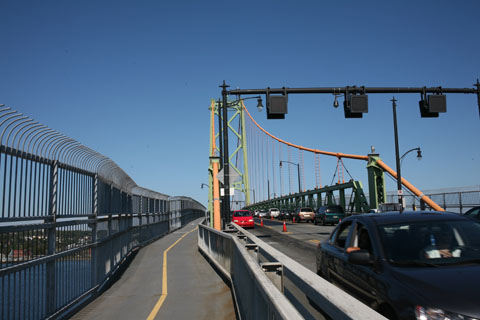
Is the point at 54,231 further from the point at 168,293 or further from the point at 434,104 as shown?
the point at 434,104

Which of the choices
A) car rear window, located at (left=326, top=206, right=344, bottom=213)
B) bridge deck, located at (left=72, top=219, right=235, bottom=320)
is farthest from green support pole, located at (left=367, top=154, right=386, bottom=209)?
bridge deck, located at (left=72, top=219, right=235, bottom=320)

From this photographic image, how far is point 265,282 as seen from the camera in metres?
3.93

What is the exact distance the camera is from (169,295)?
31.2 feet

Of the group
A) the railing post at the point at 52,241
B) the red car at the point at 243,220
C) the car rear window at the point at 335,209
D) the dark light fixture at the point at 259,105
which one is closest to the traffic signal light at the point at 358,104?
the dark light fixture at the point at 259,105

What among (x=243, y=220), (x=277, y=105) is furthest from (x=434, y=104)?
(x=243, y=220)

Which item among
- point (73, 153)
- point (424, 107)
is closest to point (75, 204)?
point (73, 153)

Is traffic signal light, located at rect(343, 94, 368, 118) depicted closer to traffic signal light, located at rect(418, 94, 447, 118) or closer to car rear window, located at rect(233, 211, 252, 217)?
traffic signal light, located at rect(418, 94, 447, 118)

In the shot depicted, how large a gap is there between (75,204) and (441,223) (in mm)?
6344

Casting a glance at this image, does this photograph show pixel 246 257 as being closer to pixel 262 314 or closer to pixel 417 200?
pixel 262 314

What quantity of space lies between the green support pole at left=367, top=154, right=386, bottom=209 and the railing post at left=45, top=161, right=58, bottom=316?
31573 millimetres

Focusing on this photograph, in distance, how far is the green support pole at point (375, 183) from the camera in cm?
3589

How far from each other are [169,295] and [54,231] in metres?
3.30

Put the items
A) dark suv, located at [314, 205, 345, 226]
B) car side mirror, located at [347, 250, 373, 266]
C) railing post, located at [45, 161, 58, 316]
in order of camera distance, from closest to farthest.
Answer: car side mirror, located at [347, 250, 373, 266] → railing post, located at [45, 161, 58, 316] → dark suv, located at [314, 205, 345, 226]

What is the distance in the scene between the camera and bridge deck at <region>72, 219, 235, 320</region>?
7809 millimetres
